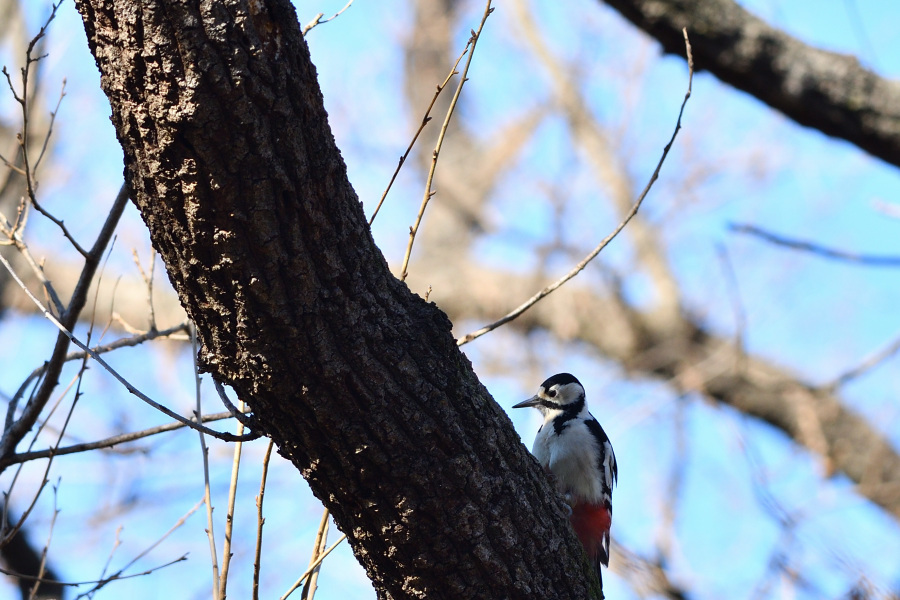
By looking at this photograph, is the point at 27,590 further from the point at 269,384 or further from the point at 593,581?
the point at 593,581

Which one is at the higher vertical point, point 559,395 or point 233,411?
point 559,395

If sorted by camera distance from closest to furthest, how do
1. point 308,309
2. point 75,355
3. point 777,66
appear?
point 308,309 → point 75,355 → point 777,66

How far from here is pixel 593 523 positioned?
4.14 meters

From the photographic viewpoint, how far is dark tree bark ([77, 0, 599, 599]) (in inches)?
72.8

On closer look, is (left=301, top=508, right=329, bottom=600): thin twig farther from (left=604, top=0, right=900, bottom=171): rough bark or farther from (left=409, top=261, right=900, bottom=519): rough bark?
(left=409, top=261, right=900, bottom=519): rough bark

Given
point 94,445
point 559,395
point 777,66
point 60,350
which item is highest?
point 777,66

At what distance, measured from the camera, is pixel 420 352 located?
227 cm

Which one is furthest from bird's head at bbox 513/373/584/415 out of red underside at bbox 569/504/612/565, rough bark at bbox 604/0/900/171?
rough bark at bbox 604/0/900/171

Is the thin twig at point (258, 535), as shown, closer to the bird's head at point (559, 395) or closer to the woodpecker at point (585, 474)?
the woodpecker at point (585, 474)

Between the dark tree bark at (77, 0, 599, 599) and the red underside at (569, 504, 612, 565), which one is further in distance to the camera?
the red underside at (569, 504, 612, 565)

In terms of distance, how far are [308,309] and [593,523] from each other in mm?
2542

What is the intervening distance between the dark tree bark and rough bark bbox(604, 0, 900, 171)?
2761 mm

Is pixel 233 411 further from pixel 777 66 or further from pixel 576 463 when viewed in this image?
pixel 777 66

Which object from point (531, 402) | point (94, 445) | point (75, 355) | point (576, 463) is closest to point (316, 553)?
point (94, 445)
